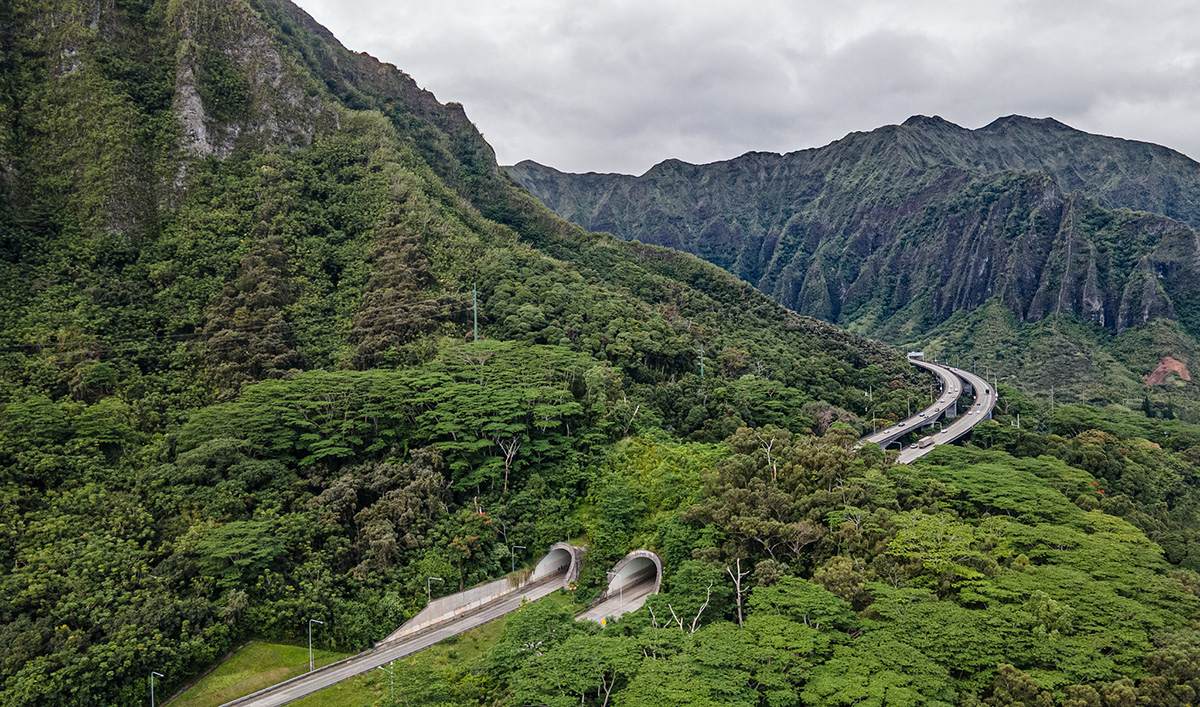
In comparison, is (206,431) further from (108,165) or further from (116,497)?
(108,165)

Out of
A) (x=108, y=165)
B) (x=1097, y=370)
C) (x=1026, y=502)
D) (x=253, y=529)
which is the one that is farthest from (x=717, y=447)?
(x=1097, y=370)

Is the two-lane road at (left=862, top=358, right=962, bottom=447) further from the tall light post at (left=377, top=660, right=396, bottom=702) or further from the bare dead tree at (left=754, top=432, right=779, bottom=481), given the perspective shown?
the tall light post at (left=377, top=660, right=396, bottom=702)

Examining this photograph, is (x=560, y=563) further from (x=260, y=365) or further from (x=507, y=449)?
(x=260, y=365)

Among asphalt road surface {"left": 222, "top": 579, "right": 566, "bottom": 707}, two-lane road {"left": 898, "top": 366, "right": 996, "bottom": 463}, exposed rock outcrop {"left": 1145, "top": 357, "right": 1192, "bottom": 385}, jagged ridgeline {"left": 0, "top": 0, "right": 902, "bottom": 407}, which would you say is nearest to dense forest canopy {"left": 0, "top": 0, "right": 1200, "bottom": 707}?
jagged ridgeline {"left": 0, "top": 0, "right": 902, "bottom": 407}

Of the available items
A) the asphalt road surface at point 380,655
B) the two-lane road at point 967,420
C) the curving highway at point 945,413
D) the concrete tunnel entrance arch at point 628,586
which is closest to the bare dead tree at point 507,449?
the asphalt road surface at point 380,655

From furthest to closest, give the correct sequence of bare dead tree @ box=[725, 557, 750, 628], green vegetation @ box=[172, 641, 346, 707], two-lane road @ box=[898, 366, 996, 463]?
two-lane road @ box=[898, 366, 996, 463] → green vegetation @ box=[172, 641, 346, 707] → bare dead tree @ box=[725, 557, 750, 628]

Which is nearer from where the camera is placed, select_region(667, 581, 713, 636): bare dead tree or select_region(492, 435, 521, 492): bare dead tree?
select_region(667, 581, 713, 636): bare dead tree

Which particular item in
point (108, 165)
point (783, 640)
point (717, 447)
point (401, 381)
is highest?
point (108, 165)
